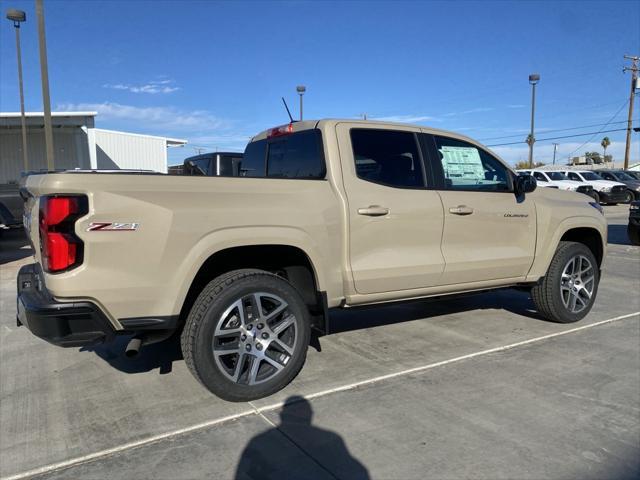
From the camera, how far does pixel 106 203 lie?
2924 mm

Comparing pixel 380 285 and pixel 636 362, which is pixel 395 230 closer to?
pixel 380 285

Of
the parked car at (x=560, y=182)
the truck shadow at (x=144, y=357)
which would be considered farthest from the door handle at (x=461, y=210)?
the parked car at (x=560, y=182)

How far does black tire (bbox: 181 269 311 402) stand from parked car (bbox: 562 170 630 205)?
26.0 meters

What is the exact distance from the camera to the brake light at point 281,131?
4.51 m

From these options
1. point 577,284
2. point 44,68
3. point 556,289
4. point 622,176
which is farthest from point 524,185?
point 622,176

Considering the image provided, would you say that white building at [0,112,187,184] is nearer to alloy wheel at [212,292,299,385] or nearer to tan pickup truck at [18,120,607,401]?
tan pickup truck at [18,120,607,401]

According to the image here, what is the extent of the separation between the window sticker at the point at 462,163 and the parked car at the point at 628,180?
25.9m

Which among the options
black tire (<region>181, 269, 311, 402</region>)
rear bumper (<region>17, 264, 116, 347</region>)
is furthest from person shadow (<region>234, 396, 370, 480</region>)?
rear bumper (<region>17, 264, 116, 347</region>)

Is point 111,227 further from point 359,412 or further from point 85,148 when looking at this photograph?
point 85,148

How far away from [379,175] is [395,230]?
47 cm

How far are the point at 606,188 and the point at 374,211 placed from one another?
26.6 meters

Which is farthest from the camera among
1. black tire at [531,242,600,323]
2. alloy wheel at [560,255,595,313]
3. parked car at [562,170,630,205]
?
parked car at [562,170,630,205]

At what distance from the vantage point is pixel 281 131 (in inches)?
182

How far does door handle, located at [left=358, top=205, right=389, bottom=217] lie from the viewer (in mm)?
3880
